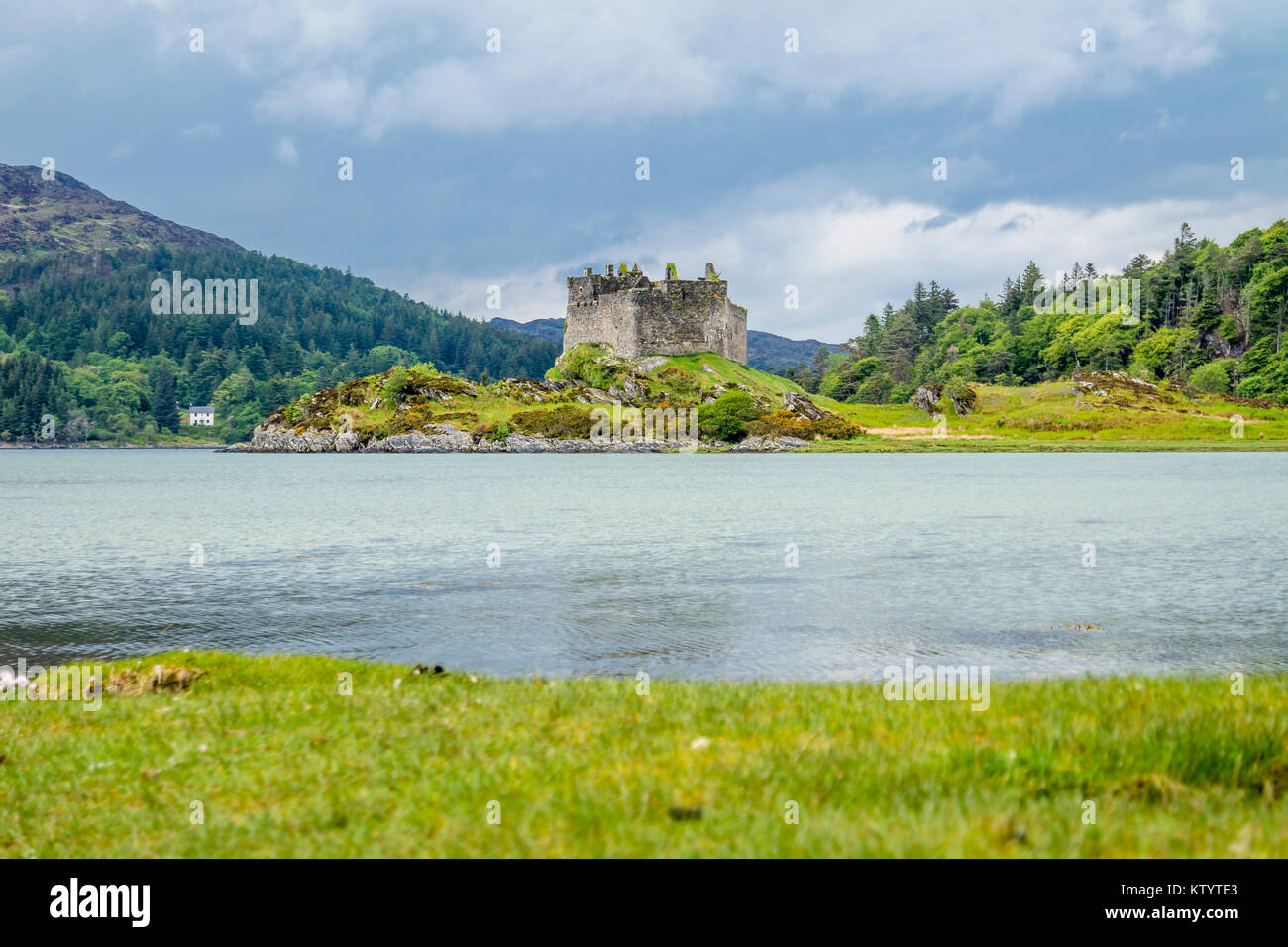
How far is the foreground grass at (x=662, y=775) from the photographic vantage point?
6789mm

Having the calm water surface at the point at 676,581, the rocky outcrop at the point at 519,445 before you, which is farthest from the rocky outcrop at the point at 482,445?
the calm water surface at the point at 676,581

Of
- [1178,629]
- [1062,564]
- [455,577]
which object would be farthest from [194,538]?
[1178,629]

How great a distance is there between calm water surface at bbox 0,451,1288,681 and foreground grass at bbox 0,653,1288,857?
787cm

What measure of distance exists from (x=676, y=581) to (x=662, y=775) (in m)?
24.9

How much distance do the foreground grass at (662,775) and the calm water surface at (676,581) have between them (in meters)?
Answer: 7.87

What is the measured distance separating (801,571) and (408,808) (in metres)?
28.2

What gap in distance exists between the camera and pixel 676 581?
33.2 meters

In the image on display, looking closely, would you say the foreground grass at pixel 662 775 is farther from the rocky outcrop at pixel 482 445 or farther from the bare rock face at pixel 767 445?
the rocky outcrop at pixel 482 445

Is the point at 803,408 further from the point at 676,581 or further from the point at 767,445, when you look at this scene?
the point at 676,581

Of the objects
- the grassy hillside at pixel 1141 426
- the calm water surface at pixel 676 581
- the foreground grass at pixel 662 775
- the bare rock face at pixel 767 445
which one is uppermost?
the grassy hillside at pixel 1141 426

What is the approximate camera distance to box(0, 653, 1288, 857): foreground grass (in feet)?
22.3

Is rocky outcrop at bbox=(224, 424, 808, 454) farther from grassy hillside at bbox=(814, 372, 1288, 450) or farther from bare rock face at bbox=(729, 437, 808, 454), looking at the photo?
grassy hillside at bbox=(814, 372, 1288, 450)

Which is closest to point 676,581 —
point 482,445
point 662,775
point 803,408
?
point 662,775
